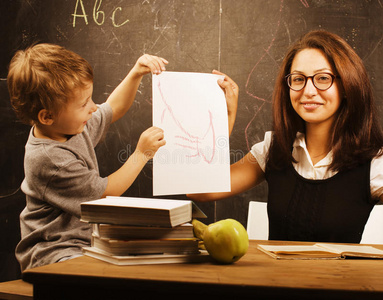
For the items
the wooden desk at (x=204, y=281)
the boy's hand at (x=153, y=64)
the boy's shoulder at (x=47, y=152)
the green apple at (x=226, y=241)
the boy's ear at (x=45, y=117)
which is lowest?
the wooden desk at (x=204, y=281)

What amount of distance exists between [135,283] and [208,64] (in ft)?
5.66

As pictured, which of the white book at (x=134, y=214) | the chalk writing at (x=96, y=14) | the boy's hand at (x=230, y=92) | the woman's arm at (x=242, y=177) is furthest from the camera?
Result: the chalk writing at (x=96, y=14)

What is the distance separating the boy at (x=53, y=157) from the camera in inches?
47.1

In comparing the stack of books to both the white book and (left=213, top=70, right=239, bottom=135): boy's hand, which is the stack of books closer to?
the white book

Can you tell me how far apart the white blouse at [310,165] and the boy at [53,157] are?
65 cm

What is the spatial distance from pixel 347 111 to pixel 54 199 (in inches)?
42.9

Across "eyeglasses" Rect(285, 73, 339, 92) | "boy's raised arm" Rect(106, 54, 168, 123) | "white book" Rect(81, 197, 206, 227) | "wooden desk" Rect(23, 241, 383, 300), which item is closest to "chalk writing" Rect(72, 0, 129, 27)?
"boy's raised arm" Rect(106, 54, 168, 123)

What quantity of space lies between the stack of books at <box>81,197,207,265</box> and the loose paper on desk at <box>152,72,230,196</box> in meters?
0.55

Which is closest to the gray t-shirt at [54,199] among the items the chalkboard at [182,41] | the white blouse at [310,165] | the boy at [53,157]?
the boy at [53,157]

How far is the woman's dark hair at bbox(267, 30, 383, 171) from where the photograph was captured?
139 centimetres

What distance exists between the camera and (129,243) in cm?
81

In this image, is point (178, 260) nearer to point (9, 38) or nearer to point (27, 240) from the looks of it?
point (27, 240)

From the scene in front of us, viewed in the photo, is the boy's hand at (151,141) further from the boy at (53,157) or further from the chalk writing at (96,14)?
the chalk writing at (96,14)

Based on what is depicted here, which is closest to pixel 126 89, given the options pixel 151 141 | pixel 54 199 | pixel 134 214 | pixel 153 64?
pixel 153 64
